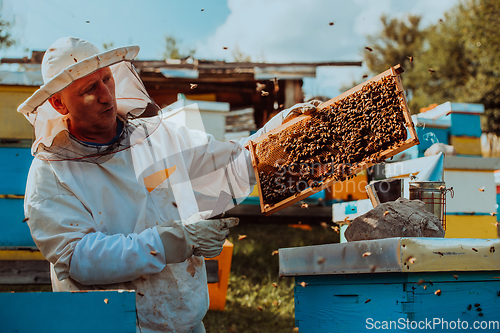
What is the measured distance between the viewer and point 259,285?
501cm

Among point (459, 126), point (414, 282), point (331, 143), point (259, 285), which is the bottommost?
point (259, 285)

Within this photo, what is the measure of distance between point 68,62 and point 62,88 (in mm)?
211

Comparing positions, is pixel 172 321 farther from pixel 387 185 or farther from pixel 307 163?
pixel 387 185

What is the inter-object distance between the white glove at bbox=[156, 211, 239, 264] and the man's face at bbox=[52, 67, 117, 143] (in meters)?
0.67

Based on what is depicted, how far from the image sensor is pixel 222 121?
210 inches

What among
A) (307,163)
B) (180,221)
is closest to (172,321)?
(180,221)

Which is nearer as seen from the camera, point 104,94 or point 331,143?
point 104,94

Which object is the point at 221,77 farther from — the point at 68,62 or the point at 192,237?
the point at 192,237

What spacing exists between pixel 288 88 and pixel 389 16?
28219 millimetres

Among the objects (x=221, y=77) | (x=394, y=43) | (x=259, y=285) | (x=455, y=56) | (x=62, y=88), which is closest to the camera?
(x=62, y=88)

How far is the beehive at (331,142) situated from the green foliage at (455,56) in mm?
11281

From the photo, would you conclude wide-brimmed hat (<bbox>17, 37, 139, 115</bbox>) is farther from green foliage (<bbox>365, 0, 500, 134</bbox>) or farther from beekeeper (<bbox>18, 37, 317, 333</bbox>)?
green foliage (<bbox>365, 0, 500, 134</bbox>)

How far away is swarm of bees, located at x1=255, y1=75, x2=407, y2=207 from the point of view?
2.15 m

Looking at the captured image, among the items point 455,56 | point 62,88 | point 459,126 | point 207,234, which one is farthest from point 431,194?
point 455,56
